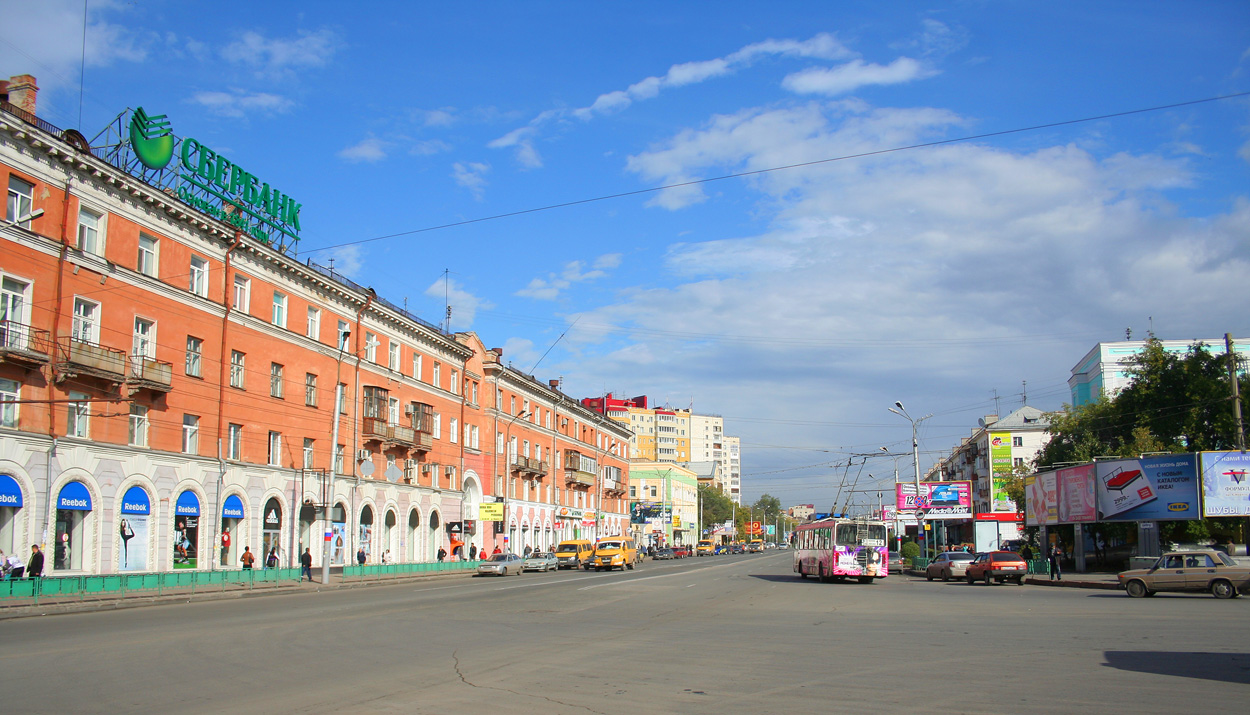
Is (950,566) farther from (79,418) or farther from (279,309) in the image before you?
(79,418)

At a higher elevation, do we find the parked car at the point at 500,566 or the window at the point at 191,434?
the window at the point at 191,434

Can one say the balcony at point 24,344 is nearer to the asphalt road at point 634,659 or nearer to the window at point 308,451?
the asphalt road at point 634,659

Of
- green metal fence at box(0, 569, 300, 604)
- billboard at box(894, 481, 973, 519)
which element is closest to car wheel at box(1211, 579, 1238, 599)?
billboard at box(894, 481, 973, 519)

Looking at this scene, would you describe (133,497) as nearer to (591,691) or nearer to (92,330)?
(92,330)

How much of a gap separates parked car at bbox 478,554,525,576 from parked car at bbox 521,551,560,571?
8.42 feet

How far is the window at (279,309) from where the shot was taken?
43.2 metres

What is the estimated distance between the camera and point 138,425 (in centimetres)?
3384

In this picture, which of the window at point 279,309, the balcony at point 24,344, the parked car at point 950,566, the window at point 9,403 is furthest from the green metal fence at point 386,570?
the parked car at point 950,566

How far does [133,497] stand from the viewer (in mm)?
33188

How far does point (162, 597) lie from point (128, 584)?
3.67 ft

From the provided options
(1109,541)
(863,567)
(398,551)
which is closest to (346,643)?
(863,567)

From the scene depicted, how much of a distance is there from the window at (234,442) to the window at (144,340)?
17.8ft

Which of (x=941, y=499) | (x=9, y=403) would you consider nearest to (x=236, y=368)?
(x=9, y=403)

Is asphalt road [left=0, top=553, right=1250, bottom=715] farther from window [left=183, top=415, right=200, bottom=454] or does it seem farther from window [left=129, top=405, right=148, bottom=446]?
window [left=183, top=415, right=200, bottom=454]
